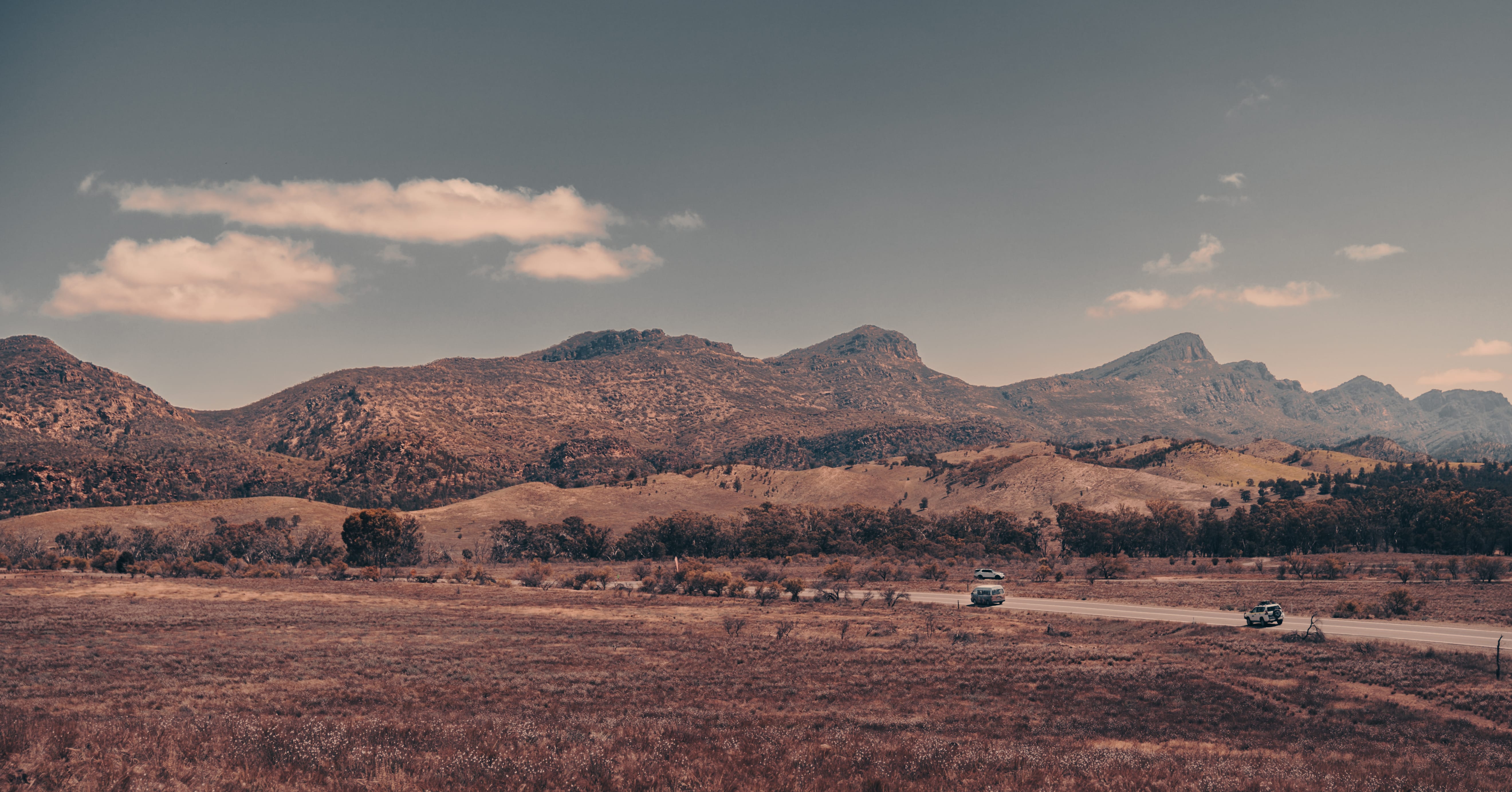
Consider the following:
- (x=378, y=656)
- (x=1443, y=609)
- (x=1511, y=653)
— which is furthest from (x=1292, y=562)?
Answer: (x=378, y=656)

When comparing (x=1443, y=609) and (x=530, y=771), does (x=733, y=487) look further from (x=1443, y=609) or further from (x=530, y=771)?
(x=530, y=771)

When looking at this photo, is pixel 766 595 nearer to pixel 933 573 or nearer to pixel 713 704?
pixel 933 573

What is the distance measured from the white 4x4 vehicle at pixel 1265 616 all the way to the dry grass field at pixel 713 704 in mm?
2885

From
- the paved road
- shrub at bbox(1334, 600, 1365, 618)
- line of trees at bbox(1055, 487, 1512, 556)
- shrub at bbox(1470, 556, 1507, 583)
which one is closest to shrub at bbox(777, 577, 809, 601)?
the paved road

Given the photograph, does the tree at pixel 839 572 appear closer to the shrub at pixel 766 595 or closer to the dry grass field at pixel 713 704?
the shrub at pixel 766 595

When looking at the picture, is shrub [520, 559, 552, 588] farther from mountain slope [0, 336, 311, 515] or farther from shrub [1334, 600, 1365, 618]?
mountain slope [0, 336, 311, 515]

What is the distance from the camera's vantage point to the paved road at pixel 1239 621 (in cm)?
3466

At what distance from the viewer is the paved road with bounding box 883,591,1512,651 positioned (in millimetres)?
34656

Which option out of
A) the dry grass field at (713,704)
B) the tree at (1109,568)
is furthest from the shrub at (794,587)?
the tree at (1109,568)

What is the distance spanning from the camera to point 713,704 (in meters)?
21.5

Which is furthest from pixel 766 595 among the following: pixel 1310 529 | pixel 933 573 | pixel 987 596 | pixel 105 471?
pixel 105 471

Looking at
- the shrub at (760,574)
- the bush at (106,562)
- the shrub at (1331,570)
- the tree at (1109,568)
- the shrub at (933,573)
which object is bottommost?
the bush at (106,562)

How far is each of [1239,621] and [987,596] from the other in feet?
47.1

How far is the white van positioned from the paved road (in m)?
0.53
